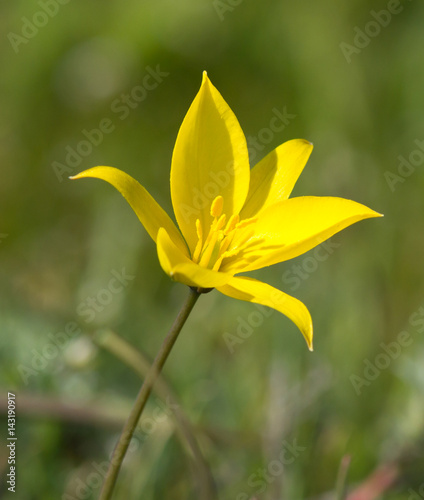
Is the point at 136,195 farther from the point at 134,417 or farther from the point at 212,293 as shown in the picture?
the point at 212,293

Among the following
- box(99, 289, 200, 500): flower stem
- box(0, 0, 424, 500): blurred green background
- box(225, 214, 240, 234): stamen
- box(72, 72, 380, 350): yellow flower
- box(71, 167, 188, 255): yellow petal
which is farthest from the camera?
box(0, 0, 424, 500): blurred green background

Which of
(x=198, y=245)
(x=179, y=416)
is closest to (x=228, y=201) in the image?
(x=198, y=245)

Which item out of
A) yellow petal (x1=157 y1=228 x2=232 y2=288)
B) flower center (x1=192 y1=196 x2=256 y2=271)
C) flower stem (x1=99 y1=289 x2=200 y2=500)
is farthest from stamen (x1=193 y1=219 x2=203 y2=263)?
flower stem (x1=99 y1=289 x2=200 y2=500)

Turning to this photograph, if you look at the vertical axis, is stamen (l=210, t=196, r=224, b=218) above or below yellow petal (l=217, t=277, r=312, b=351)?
above

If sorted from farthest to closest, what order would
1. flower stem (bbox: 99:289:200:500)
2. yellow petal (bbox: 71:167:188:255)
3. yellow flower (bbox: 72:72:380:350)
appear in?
yellow flower (bbox: 72:72:380:350), yellow petal (bbox: 71:167:188:255), flower stem (bbox: 99:289:200:500)

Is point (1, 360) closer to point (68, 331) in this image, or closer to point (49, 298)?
point (68, 331)

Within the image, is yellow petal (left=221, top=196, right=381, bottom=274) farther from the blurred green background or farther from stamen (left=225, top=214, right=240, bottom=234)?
the blurred green background

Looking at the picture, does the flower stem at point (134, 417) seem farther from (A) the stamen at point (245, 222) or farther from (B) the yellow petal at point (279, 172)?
(B) the yellow petal at point (279, 172)
